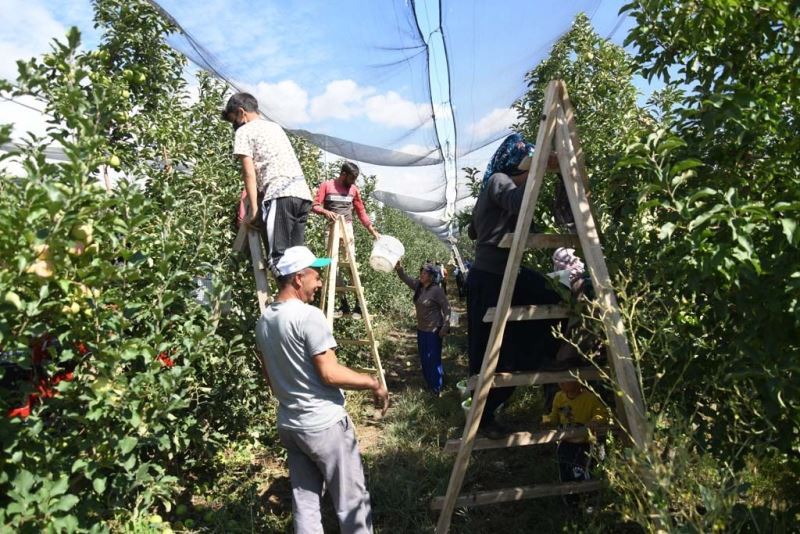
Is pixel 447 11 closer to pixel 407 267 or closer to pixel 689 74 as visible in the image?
pixel 689 74

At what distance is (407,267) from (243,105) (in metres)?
10.5

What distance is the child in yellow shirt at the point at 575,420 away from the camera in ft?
9.94

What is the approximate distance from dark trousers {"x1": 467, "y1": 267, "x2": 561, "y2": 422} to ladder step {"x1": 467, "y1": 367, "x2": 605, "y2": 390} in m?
0.36

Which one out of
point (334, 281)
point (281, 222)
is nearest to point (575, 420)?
point (334, 281)

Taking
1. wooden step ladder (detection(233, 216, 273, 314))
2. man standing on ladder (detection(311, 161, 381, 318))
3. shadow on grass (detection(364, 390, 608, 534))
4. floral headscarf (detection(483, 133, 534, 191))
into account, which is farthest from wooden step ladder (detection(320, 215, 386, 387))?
floral headscarf (detection(483, 133, 534, 191))

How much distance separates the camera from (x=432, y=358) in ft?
18.7

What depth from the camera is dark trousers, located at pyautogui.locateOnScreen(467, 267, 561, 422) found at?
115 inches

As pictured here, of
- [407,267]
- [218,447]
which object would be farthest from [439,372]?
[407,267]

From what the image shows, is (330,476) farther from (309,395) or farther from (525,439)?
(525,439)

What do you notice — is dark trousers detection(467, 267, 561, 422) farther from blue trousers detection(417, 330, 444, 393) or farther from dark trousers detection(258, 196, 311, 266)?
blue trousers detection(417, 330, 444, 393)

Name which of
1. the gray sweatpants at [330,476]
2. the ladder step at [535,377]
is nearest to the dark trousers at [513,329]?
the ladder step at [535,377]

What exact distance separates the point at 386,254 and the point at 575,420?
2.24m

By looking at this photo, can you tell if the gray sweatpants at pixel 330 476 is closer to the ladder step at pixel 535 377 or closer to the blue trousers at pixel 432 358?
the ladder step at pixel 535 377

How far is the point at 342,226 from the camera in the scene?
4.25 meters
